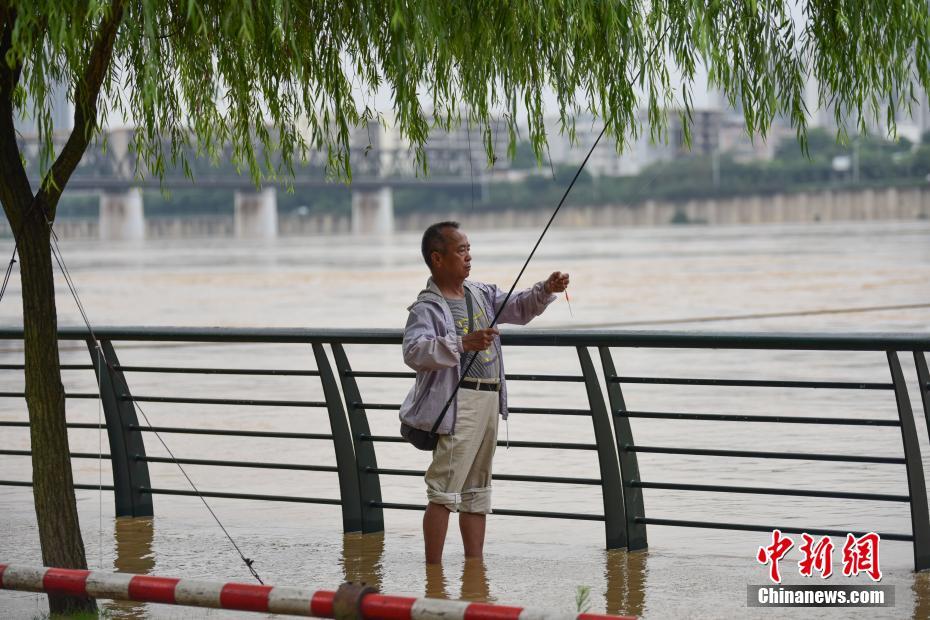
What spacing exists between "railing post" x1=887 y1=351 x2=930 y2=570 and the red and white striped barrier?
115 inches

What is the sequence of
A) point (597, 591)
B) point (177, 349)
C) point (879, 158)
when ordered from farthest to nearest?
1. point (879, 158)
2. point (177, 349)
3. point (597, 591)

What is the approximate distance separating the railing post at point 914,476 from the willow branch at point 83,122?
369 centimetres

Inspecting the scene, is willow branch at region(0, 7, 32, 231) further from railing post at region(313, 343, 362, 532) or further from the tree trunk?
railing post at region(313, 343, 362, 532)

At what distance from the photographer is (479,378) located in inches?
286

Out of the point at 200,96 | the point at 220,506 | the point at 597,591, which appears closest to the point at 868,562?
the point at 597,591

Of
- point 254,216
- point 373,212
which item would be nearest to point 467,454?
point 254,216

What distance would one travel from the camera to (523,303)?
24.1 feet

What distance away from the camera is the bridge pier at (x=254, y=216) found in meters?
175

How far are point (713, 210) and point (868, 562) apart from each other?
17598 centimetres

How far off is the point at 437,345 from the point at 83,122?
71.0 inches

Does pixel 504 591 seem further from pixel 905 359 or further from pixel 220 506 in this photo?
pixel 905 359

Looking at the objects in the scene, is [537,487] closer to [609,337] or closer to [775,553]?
[609,337]

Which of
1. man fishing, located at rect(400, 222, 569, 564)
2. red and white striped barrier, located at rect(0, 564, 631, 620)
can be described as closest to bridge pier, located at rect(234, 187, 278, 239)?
man fishing, located at rect(400, 222, 569, 564)

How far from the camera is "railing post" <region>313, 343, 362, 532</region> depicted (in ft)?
28.5
